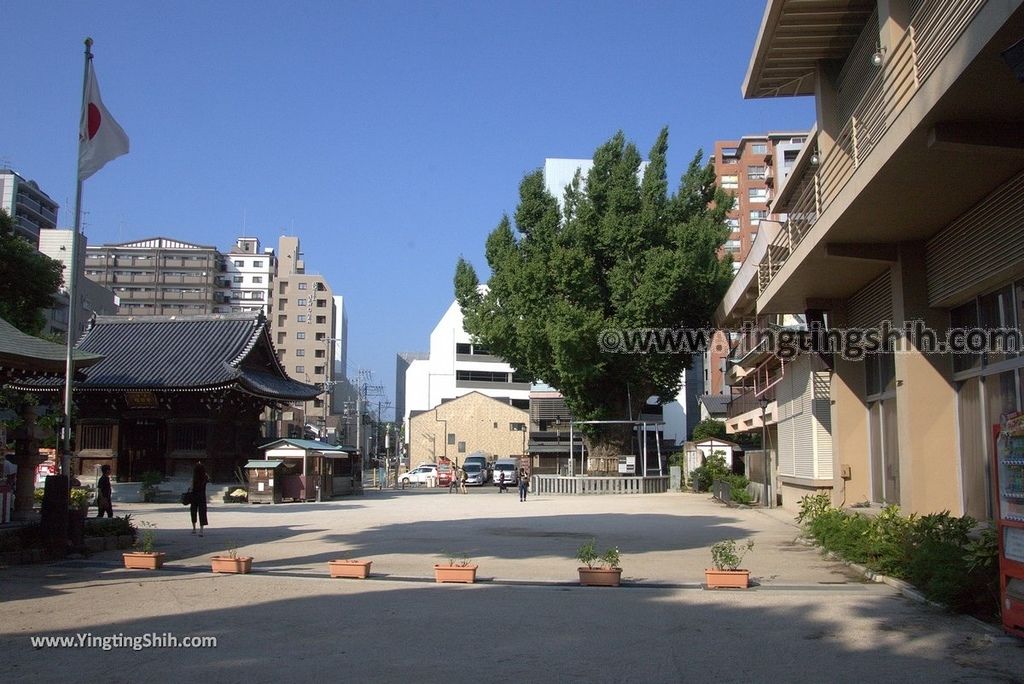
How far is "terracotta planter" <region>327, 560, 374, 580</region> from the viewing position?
490 inches

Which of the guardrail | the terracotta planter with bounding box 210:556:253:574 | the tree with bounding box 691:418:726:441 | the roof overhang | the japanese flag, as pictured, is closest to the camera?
the terracotta planter with bounding box 210:556:253:574

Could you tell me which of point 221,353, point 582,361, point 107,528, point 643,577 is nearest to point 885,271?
point 643,577

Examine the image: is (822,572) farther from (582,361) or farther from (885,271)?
(582,361)

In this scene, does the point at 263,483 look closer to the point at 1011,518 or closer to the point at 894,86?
the point at 894,86

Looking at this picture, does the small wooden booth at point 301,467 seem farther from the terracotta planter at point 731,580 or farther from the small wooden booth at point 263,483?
the terracotta planter at point 731,580

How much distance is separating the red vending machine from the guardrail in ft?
107

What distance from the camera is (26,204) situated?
8388 centimetres

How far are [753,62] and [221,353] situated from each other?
1162 inches

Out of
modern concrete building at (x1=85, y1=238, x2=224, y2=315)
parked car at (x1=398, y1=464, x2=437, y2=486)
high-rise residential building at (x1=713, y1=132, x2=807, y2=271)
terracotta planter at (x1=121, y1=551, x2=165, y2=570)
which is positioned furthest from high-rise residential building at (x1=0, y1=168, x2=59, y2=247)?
terracotta planter at (x1=121, y1=551, x2=165, y2=570)

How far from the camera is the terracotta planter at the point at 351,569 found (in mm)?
12453

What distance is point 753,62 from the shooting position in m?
16.0

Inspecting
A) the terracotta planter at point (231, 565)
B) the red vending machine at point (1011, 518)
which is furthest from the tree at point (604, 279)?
the red vending machine at point (1011, 518)

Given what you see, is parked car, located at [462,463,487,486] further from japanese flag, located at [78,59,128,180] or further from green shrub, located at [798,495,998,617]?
green shrub, located at [798,495,998,617]

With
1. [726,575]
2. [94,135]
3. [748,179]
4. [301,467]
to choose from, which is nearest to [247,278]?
[748,179]
